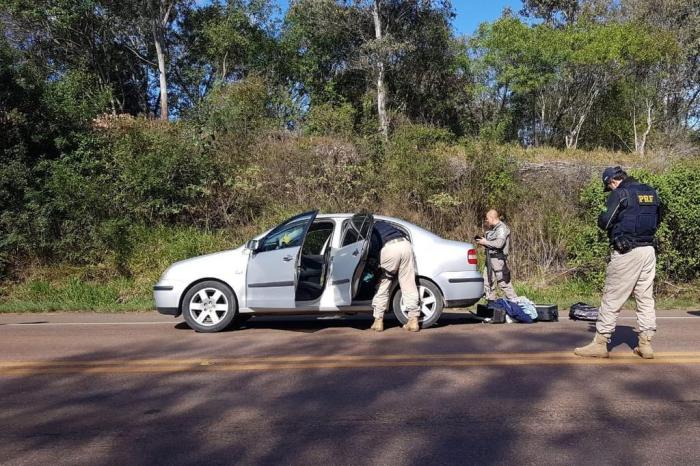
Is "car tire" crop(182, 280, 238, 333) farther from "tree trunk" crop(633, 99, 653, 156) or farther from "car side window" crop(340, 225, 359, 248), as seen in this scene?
"tree trunk" crop(633, 99, 653, 156)

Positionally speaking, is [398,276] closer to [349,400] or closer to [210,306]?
[210,306]

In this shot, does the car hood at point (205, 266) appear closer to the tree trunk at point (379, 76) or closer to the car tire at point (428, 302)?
the car tire at point (428, 302)

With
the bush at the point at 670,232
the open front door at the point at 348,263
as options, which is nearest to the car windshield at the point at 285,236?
the open front door at the point at 348,263

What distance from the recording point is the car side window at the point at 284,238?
870 cm

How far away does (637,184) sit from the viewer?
6.64 m

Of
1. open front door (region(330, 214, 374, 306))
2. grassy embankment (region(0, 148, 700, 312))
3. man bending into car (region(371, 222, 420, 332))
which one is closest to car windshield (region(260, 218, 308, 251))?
open front door (region(330, 214, 374, 306))

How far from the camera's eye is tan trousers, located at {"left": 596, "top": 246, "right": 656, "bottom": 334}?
6.54 metres

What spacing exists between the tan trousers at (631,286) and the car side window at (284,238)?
12.9 ft

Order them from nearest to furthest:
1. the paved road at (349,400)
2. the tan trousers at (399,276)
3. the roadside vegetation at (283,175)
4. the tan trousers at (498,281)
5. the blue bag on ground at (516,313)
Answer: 1. the paved road at (349,400)
2. the tan trousers at (399,276)
3. the blue bag on ground at (516,313)
4. the tan trousers at (498,281)
5. the roadside vegetation at (283,175)

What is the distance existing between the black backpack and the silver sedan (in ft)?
5.84

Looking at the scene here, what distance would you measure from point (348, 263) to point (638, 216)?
3676 mm

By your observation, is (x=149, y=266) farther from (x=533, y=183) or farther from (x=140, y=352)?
(x=533, y=183)

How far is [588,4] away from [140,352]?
3014 cm

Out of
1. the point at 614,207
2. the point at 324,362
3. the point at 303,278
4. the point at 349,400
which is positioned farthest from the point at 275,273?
the point at 614,207
